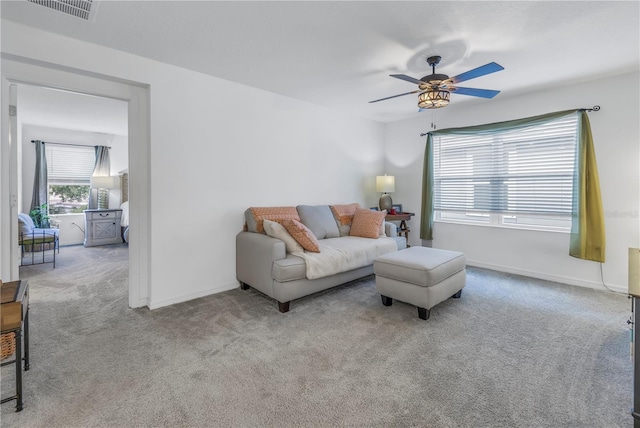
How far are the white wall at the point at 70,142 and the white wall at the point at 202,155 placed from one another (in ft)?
13.3

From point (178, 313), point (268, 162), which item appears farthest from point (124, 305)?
point (268, 162)

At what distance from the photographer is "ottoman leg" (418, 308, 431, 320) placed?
2.57 m

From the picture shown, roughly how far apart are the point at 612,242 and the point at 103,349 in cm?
505

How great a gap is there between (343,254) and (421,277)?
0.89m

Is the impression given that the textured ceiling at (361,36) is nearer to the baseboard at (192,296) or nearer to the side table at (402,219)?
the side table at (402,219)

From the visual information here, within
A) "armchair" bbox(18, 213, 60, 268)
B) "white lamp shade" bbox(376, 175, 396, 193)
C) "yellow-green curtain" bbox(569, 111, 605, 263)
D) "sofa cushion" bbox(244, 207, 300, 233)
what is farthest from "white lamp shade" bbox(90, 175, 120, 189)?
"yellow-green curtain" bbox(569, 111, 605, 263)

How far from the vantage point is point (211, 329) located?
2.45 metres

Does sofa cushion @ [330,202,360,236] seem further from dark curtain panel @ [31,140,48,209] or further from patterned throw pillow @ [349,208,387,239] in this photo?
dark curtain panel @ [31,140,48,209]

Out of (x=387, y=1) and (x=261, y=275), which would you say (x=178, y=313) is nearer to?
(x=261, y=275)

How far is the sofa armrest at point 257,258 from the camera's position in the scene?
286 centimetres

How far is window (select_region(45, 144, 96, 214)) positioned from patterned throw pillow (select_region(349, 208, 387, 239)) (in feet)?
20.5

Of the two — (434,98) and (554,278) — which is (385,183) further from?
(554,278)

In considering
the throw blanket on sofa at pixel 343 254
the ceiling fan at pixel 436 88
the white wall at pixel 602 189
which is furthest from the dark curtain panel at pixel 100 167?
the ceiling fan at pixel 436 88

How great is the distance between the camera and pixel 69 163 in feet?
20.9
